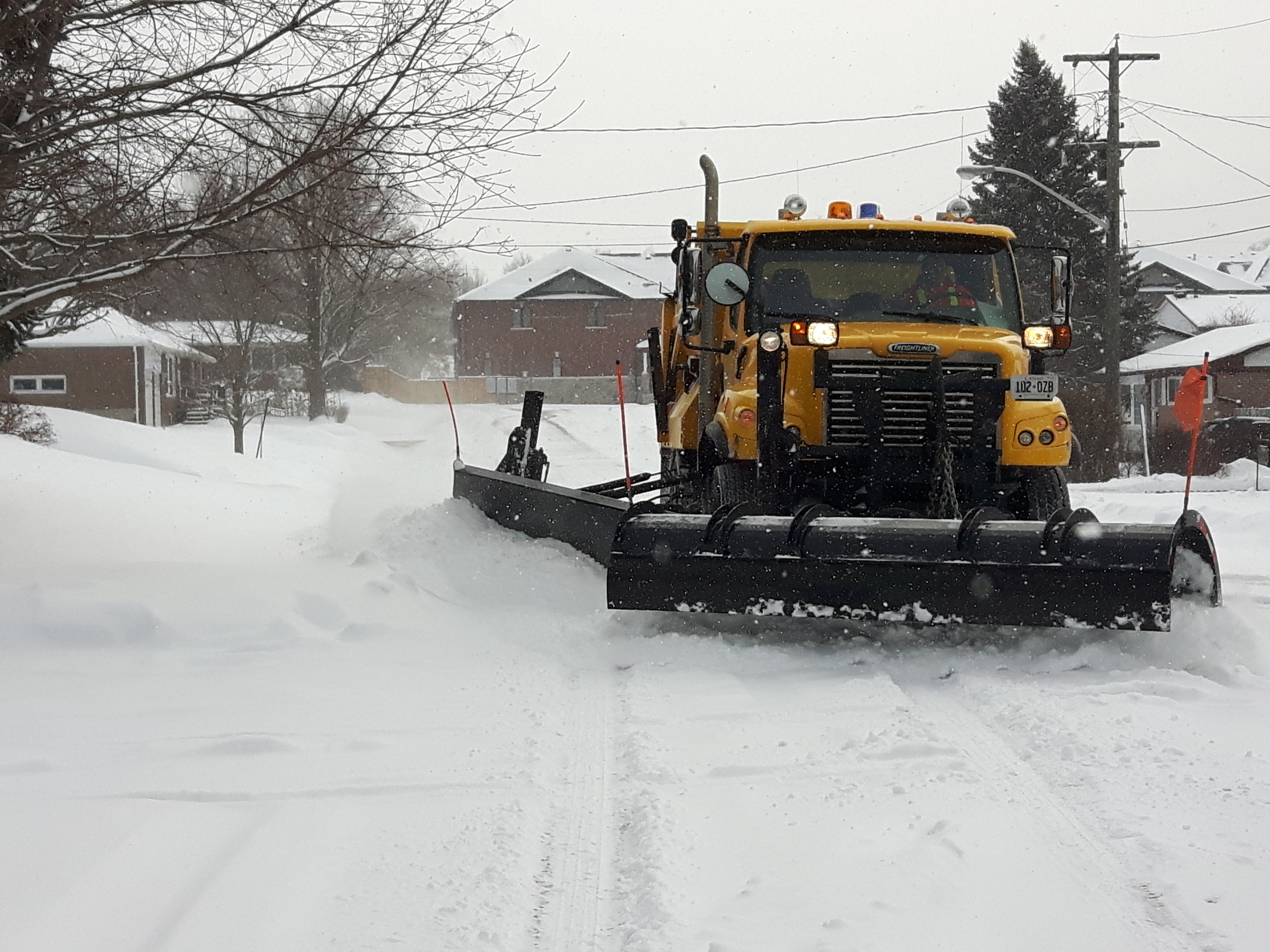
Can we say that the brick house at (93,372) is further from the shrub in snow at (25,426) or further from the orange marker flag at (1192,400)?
the orange marker flag at (1192,400)

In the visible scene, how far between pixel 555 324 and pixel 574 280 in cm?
279

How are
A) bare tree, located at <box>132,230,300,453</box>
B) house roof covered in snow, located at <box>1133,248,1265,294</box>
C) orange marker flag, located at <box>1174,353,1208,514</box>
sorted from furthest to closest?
house roof covered in snow, located at <box>1133,248,1265,294</box>, orange marker flag, located at <box>1174,353,1208,514</box>, bare tree, located at <box>132,230,300,453</box>

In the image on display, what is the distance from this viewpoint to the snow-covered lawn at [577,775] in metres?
3.04

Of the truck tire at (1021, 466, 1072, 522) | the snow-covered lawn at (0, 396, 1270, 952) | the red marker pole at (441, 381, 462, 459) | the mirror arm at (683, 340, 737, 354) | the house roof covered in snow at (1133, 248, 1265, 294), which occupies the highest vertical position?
the house roof covered in snow at (1133, 248, 1265, 294)

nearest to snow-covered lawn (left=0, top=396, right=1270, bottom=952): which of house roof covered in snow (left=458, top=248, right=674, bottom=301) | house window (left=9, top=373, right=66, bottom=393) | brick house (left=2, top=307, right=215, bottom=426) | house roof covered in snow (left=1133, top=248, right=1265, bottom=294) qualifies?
brick house (left=2, top=307, right=215, bottom=426)

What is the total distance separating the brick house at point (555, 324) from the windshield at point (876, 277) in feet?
202

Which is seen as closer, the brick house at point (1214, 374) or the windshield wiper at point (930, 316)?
the windshield wiper at point (930, 316)

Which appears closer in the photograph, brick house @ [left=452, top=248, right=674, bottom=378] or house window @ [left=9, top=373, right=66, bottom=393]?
house window @ [left=9, top=373, right=66, bottom=393]

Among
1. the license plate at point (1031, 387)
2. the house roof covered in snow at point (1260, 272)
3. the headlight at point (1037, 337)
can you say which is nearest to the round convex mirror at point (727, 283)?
the license plate at point (1031, 387)

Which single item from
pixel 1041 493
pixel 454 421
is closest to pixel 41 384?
pixel 454 421

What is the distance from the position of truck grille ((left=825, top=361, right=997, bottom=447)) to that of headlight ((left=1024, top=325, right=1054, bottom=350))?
0.87 m

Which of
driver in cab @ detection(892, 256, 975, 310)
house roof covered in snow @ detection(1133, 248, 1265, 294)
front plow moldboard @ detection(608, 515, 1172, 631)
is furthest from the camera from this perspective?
house roof covered in snow @ detection(1133, 248, 1265, 294)

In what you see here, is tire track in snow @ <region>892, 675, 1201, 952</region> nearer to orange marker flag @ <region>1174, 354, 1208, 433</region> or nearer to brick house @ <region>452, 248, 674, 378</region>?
orange marker flag @ <region>1174, 354, 1208, 433</region>

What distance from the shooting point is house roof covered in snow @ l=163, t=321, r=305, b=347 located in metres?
29.4
